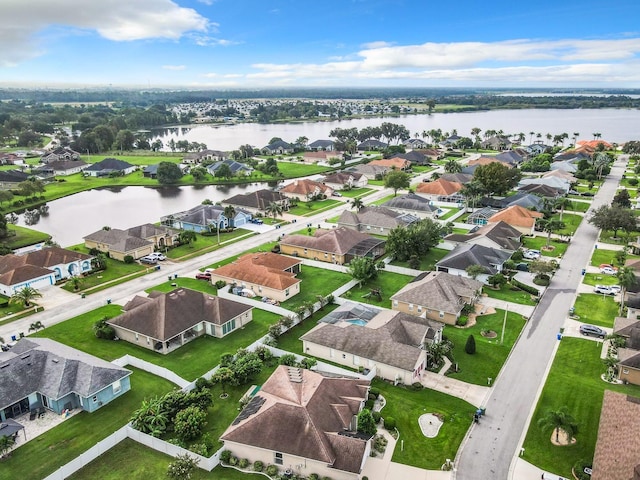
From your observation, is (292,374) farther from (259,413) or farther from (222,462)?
(222,462)

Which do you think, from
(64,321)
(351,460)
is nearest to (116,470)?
(351,460)

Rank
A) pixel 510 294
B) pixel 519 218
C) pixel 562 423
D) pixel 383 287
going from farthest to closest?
pixel 519 218, pixel 383 287, pixel 510 294, pixel 562 423

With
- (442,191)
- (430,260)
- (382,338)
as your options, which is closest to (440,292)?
(382,338)

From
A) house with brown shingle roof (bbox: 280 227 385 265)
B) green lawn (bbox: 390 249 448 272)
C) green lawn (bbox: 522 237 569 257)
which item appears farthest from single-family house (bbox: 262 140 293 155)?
green lawn (bbox: 522 237 569 257)

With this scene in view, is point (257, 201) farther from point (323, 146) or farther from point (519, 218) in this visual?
point (323, 146)

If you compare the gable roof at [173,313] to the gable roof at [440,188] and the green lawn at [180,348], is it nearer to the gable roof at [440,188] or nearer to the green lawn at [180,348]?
the green lawn at [180,348]

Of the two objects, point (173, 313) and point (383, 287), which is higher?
point (173, 313)
